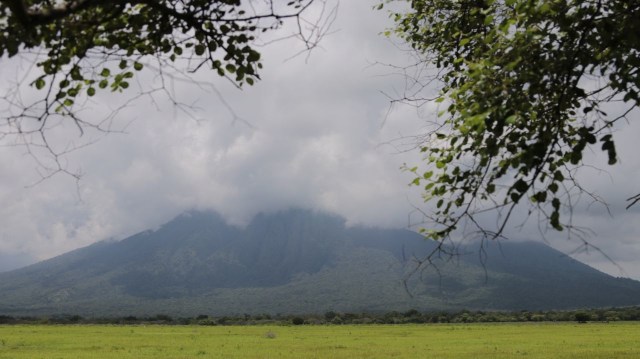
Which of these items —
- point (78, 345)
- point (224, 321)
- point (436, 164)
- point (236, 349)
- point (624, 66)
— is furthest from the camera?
point (224, 321)

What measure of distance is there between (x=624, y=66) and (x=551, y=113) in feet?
3.94

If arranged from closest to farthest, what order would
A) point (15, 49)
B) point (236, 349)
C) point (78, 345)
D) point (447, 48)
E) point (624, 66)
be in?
point (15, 49) → point (624, 66) → point (447, 48) → point (236, 349) → point (78, 345)

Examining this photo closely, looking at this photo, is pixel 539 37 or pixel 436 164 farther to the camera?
pixel 436 164

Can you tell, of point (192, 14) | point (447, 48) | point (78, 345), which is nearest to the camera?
point (192, 14)

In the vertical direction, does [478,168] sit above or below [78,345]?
above

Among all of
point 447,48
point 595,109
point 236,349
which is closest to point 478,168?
point 595,109

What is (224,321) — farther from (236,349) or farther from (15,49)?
(15,49)

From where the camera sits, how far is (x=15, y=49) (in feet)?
17.7

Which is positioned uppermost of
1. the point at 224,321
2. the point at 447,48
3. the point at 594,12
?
the point at 447,48

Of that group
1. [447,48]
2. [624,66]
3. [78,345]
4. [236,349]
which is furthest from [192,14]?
[78,345]

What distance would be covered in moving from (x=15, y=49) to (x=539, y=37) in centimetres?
551

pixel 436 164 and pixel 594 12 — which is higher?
pixel 594 12

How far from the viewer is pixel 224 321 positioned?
482 feet

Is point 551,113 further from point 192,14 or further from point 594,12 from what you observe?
point 192,14
